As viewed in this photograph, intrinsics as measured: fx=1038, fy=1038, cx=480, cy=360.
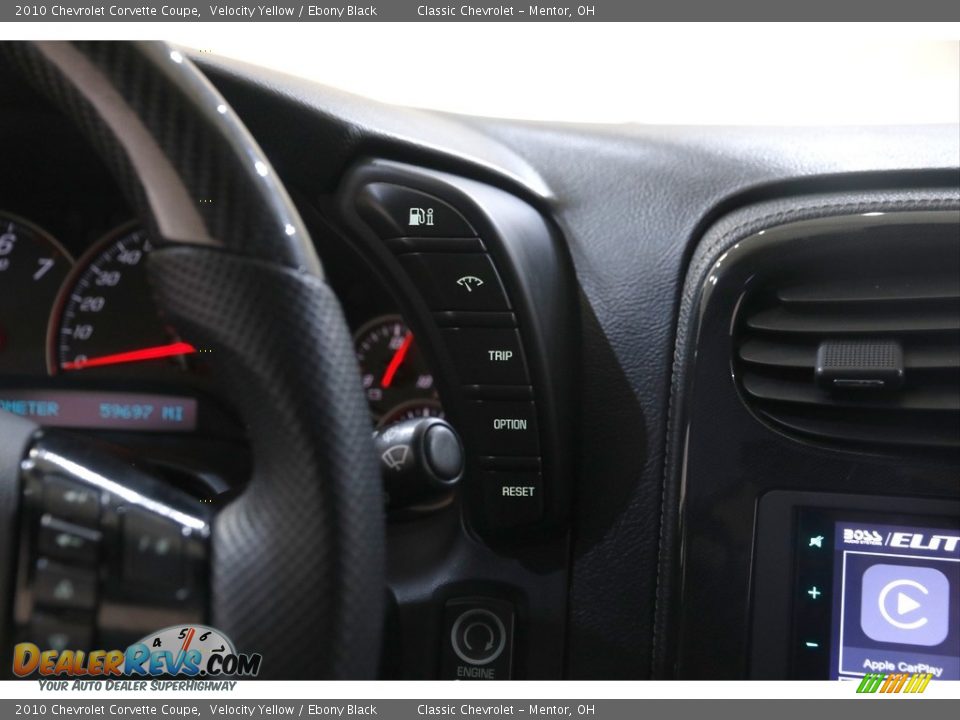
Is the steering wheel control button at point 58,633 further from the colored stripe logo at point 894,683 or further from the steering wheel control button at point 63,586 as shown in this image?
the colored stripe logo at point 894,683

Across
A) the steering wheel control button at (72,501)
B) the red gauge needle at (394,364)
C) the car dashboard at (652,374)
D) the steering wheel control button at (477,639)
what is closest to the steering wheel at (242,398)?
the steering wheel control button at (72,501)

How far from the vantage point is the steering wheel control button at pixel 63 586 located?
1.80 ft

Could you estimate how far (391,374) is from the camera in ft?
4.23

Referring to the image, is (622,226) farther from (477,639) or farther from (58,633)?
(58,633)

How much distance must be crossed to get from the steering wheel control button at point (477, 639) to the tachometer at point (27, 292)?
694mm

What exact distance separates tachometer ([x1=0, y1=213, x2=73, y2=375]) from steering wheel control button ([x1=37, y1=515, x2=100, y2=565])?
2.90 feet

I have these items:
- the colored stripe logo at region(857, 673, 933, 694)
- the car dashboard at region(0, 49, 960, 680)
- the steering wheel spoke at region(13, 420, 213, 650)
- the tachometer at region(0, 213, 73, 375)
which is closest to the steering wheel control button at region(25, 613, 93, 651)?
the steering wheel spoke at region(13, 420, 213, 650)

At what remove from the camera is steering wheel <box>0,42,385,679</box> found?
20.6 inches

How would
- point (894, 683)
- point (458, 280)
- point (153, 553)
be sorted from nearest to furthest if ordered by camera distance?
1. point (153, 553)
2. point (894, 683)
3. point (458, 280)

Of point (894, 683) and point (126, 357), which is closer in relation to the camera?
point (894, 683)

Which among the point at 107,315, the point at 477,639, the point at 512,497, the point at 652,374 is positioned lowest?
the point at 477,639

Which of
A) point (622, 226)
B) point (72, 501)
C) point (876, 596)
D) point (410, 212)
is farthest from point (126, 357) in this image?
point (876, 596)

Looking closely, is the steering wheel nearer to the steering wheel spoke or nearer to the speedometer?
the steering wheel spoke

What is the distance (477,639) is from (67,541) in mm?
544
